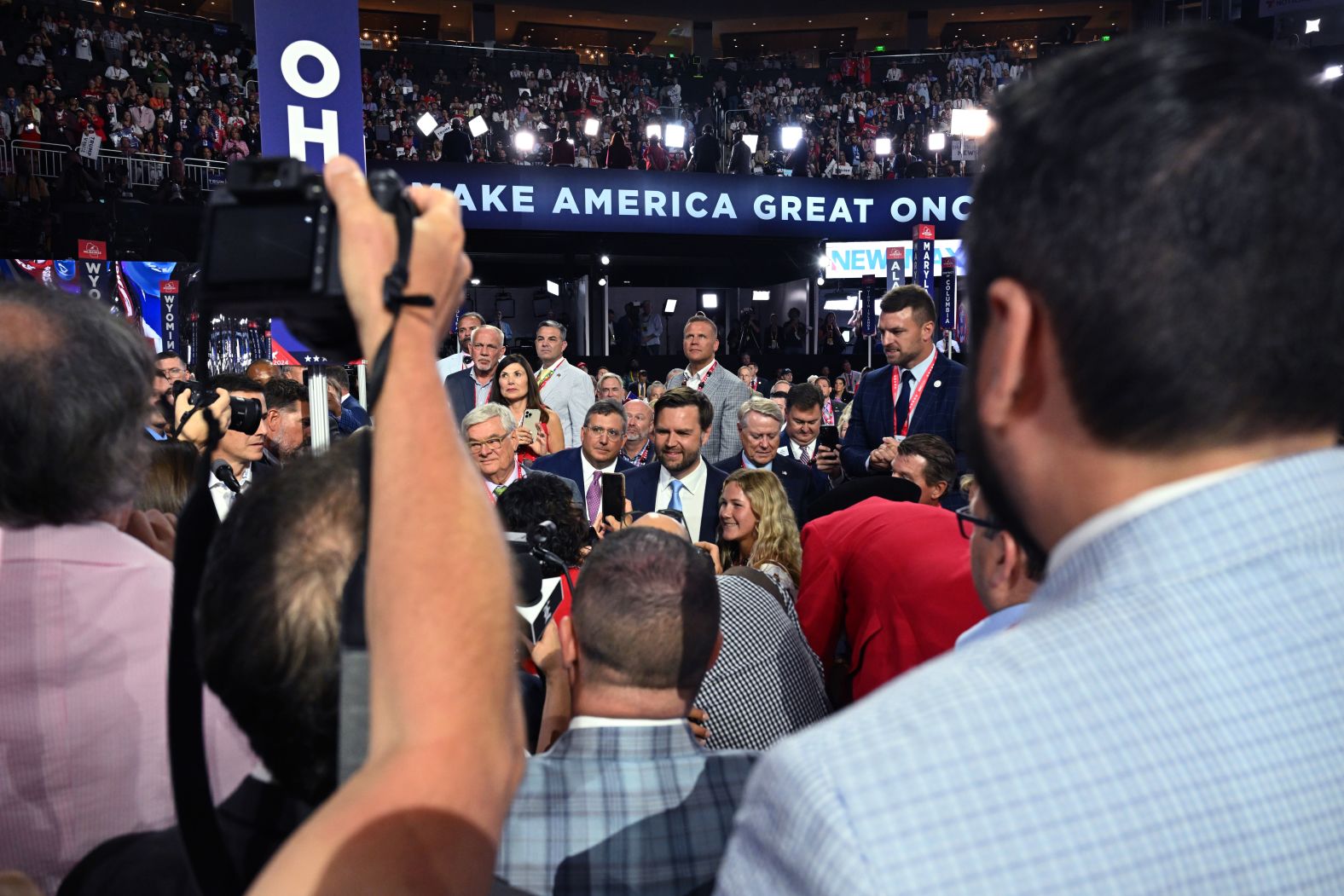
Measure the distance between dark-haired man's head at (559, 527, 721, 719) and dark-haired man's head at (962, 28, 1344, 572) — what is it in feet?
3.46

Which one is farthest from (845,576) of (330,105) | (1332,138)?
(330,105)

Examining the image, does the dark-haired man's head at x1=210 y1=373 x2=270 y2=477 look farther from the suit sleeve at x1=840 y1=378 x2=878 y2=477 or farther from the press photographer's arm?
the press photographer's arm

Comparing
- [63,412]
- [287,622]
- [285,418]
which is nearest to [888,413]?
[285,418]

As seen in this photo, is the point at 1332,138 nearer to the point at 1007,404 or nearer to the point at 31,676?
the point at 1007,404

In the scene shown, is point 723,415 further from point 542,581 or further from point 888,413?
point 542,581

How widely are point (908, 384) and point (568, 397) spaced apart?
2466 millimetres

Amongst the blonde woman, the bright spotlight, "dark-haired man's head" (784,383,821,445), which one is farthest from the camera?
the bright spotlight

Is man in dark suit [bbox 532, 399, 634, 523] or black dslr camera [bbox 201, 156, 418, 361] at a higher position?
black dslr camera [bbox 201, 156, 418, 361]

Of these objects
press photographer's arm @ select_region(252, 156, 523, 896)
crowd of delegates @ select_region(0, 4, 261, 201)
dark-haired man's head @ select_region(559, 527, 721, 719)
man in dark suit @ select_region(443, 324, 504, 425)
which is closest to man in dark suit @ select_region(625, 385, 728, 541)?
man in dark suit @ select_region(443, 324, 504, 425)

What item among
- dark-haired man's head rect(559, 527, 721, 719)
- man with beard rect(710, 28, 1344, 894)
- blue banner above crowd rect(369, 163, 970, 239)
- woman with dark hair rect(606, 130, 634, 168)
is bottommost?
dark-haired man's head rect(559, 527, 721, 719)

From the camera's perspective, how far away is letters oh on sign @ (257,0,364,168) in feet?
13.3

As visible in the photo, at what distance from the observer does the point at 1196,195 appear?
0.58 m

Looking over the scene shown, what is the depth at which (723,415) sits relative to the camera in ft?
20.0

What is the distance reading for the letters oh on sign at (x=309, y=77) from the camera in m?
4.06
